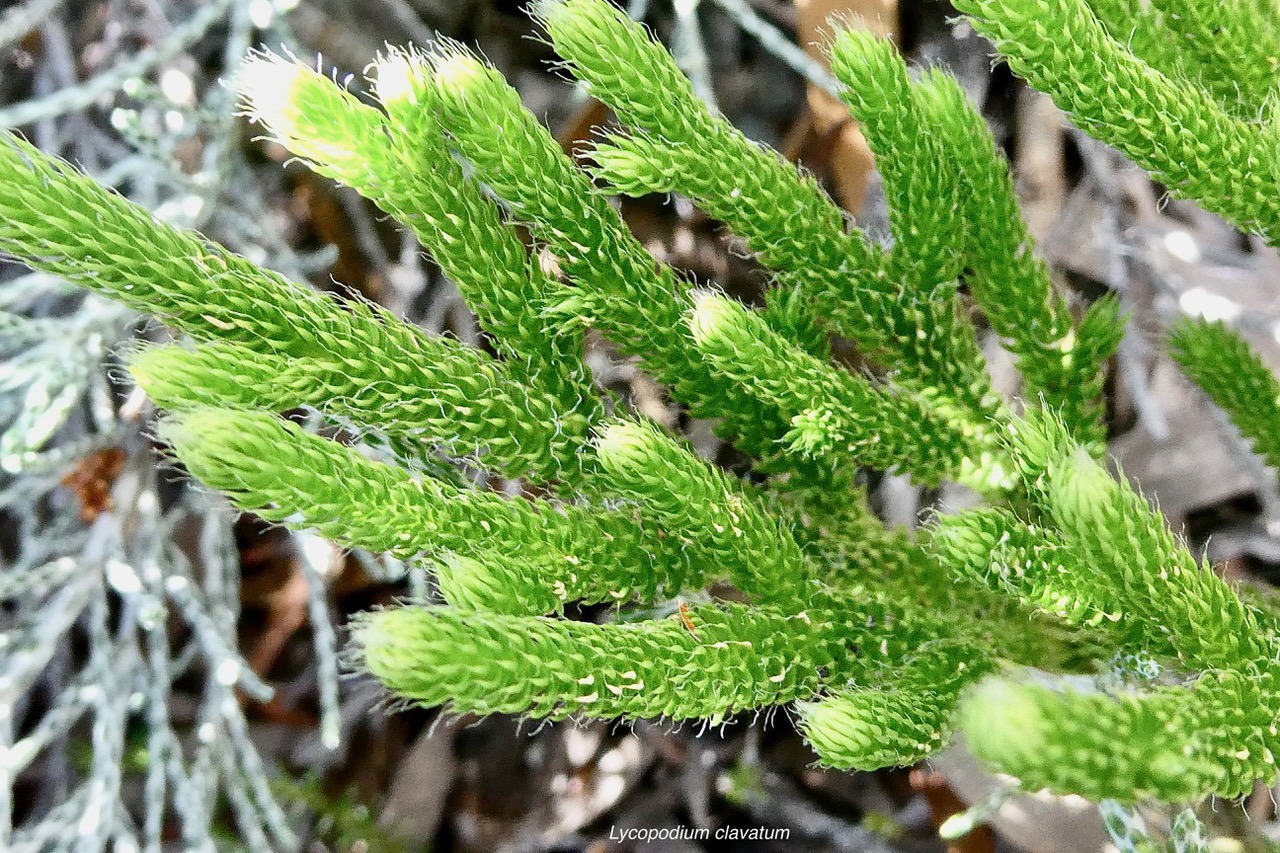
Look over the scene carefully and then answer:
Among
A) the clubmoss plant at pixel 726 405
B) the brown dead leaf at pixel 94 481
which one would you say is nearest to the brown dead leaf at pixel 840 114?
the clubmoss plant at pixel 726 405

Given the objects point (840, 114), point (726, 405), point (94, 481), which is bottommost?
point (94, 481)

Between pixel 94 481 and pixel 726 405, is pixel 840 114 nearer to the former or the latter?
pixel 726 405

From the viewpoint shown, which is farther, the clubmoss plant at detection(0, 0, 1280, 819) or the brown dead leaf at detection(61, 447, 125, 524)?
Answer: the brown dead leaf at detection(61, 447, 125, 524)

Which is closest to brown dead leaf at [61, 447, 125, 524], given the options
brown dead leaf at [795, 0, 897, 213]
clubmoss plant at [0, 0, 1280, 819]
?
clubmoss plant at [0, 0, 1280, 819]

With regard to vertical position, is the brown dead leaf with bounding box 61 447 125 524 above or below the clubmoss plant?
below

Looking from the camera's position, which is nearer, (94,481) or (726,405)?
(726,405)

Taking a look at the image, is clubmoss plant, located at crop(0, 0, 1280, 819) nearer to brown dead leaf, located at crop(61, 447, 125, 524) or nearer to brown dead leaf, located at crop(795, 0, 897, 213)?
brown dead leaf, located at crop(795, 0, 897, 213)

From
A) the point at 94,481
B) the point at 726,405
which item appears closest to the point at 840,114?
the point at 726,405

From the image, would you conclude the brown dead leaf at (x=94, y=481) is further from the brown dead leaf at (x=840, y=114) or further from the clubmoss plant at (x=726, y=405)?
the brown dead leaf at (x=840, y=114)

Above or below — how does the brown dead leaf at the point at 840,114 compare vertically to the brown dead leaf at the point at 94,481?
above
